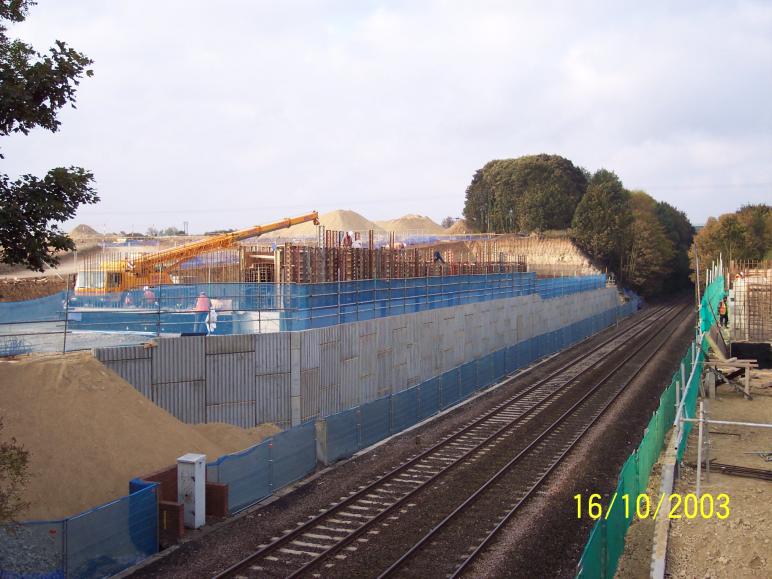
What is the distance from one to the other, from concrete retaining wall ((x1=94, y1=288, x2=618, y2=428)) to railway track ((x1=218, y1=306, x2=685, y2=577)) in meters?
3.30

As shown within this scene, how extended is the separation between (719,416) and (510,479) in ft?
40.6

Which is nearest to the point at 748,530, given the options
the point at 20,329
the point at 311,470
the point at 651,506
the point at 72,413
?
the point at 651,506

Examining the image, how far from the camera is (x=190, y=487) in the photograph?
13195 mm

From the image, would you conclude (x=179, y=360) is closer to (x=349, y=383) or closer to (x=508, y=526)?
(x=349, y=383)

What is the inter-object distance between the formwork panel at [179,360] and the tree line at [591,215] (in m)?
79.5

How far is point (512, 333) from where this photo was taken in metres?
39.7

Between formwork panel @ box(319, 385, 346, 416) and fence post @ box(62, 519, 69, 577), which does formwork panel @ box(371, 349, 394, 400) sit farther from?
fence post @ box(62, 519, 69, 577)

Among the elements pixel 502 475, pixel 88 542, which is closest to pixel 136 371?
pixel 88 542

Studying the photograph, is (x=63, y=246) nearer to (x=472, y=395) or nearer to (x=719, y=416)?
(x=472, y=395)

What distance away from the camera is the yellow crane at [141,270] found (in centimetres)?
2891

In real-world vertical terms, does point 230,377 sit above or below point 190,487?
above

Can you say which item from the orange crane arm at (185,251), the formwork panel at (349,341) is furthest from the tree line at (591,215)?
the formwork panel at (349,341)

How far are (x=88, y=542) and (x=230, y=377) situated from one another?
6.73 metres

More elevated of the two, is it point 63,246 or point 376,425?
point 63,246
